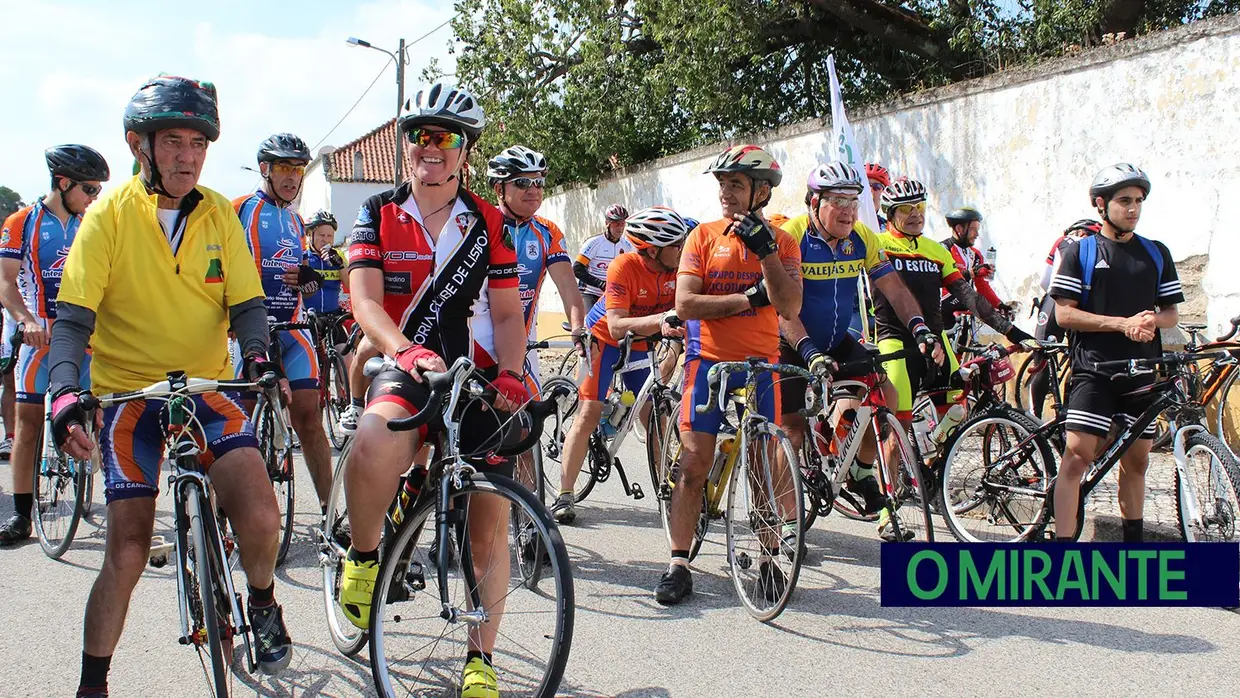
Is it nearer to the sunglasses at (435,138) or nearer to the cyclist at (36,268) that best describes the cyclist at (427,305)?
the sunglasses at (435,138)

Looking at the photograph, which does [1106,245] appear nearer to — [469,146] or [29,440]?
[469,146]

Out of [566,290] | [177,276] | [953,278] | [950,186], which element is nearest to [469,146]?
[177,276]

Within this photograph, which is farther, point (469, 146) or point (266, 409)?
point (266, 409)

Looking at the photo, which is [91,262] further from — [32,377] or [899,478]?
[899,478]

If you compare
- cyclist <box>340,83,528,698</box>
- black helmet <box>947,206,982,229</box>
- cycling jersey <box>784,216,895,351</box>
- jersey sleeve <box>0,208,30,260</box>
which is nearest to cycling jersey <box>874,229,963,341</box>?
cycling jersey <box>784,216,895,351</box>

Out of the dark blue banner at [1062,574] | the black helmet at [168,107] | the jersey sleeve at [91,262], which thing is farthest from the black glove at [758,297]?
the jersey sleeve at [91,262]

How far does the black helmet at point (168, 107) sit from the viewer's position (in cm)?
337

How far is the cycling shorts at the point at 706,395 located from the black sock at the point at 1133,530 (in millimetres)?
1964

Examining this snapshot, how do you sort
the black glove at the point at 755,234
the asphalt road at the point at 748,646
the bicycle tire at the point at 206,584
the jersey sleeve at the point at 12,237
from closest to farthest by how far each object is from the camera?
the bicycle tire at the point at 206,584 < the asphalt road at the point at 748,646 < the black glove at the point at 755,234 < the jersey sleeve at the point at 12,237

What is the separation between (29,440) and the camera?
20.4 ft

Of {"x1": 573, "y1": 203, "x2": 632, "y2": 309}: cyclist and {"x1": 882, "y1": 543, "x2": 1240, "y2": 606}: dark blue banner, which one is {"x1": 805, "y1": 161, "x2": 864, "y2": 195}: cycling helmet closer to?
{"x1": 882, "y1": 543, "x2": 1240, "y2": 606}: dark blue banner

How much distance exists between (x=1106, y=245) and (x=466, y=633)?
3.77 meters

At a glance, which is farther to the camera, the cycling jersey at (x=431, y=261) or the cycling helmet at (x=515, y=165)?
the cycling helmet at (x=515, y=165)

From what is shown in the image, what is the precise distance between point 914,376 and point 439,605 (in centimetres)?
403
